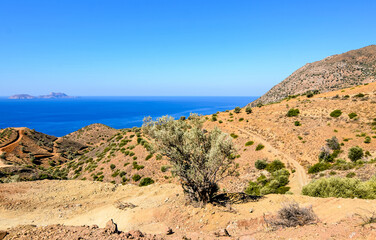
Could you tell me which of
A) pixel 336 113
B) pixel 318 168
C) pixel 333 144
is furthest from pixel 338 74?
pixel 318 168

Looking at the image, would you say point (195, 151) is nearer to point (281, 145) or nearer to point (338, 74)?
point (281, 145)

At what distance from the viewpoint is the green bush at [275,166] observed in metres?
23.9

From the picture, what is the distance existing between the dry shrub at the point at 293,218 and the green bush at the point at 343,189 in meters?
5.03

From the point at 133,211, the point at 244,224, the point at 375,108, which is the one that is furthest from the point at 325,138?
the point at 133,211

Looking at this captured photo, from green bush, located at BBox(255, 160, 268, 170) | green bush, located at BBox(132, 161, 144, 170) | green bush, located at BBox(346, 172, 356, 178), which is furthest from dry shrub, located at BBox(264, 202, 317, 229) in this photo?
green bush, located at BBox(132, 161, 144, 170)

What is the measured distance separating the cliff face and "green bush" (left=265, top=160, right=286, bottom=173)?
69.5 m

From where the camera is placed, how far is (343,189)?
12375mm

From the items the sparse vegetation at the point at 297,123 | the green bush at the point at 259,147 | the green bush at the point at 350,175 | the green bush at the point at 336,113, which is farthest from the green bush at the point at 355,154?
the green bush at the point at 336,113

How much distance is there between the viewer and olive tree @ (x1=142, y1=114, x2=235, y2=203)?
1155cm

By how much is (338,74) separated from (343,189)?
9613cm

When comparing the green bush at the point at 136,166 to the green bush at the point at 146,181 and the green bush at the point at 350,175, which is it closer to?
the green bush at the point at 146,181

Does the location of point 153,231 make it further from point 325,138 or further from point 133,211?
point 325,138

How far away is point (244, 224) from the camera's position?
10.3 m

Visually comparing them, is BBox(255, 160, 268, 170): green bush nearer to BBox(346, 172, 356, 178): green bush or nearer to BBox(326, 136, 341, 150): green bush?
BBox(326, 136, 341, 150): green bush
